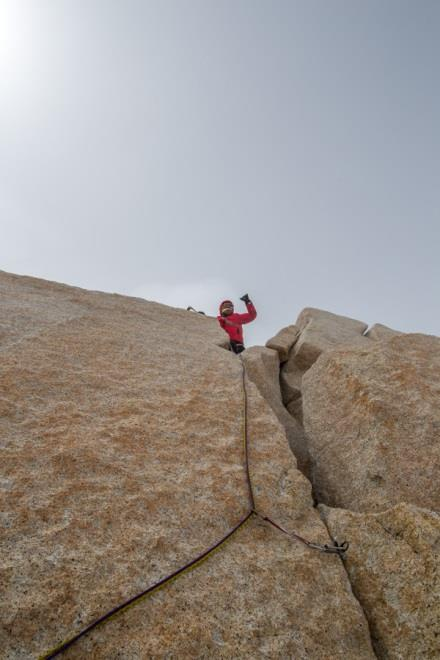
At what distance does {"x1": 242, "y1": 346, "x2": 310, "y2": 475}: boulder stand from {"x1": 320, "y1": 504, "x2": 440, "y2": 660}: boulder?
5.72ft

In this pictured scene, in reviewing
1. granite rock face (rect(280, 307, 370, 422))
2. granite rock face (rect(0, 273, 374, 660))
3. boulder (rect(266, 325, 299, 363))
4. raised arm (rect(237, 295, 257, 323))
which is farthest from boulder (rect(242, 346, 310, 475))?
raised arm (rect(237, 295, 257, 323))

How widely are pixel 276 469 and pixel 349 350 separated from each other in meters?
1.91

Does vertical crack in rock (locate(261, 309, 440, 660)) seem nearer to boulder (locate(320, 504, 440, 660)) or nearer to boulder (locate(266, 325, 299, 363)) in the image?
boulder (locate(320, 504, 440, 660))

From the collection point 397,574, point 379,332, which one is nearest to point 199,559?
point 397,574

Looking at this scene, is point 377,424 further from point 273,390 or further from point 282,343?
point 282,343

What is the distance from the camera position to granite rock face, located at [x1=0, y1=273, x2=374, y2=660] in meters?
1.94

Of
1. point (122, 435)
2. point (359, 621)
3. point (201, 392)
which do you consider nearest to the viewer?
point (359, 621)

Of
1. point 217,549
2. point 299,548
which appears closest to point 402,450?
point 299,548

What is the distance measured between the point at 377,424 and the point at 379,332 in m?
4.96

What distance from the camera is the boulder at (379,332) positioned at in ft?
26.0

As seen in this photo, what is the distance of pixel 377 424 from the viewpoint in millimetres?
3531

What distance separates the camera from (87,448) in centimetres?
285

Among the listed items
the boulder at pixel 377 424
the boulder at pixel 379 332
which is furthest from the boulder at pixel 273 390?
the boulder at pixel 379 332

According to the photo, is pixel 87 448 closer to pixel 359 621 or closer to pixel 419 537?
pixel 359 621
